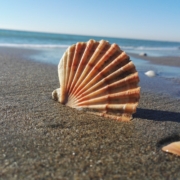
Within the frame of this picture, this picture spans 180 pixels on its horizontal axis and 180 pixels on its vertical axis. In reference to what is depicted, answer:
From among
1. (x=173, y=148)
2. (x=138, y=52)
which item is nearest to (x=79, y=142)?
(x=173, y=148)

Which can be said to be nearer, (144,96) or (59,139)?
(59,139)

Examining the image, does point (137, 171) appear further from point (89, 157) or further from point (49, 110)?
point (49, 110)

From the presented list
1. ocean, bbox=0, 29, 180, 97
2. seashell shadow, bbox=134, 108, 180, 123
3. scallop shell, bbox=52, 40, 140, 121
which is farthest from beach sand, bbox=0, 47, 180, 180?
ocean, bbox=0, 29, 180, 97

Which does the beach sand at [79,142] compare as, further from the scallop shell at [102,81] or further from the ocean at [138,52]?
the ocean at [138,52]

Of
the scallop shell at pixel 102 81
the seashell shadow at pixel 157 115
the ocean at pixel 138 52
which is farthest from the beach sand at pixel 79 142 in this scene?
the ocean at pixel 138 52

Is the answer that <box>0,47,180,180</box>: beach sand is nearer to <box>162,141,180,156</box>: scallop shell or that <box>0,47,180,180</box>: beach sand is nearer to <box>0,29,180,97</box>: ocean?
<box>162,141,180,156</box>: scallop shell

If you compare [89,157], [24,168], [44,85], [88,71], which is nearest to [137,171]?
[89,157]

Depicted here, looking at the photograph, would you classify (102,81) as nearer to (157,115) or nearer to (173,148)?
(157,115)

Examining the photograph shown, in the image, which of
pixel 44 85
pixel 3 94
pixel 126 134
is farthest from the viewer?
pixel 44 85
